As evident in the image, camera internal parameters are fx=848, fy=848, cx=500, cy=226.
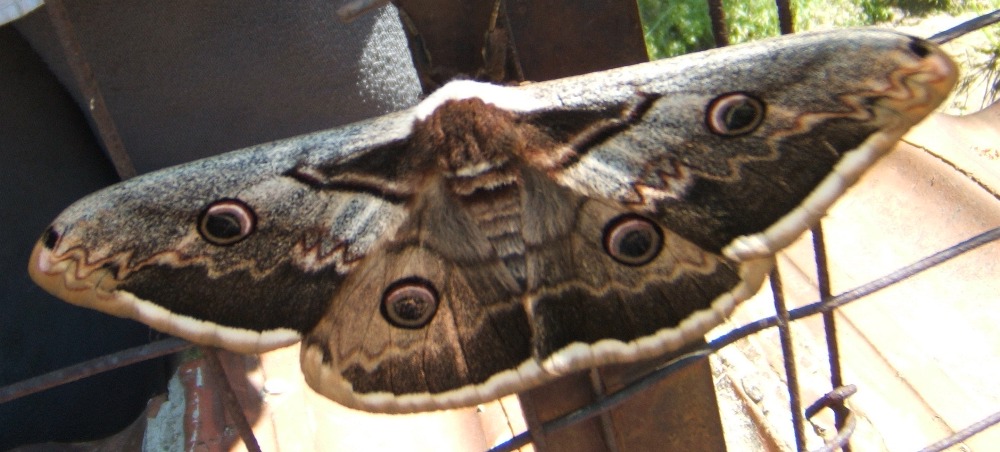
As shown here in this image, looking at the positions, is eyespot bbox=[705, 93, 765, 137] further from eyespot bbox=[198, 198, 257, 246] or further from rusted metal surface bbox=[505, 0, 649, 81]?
eyespot bbox=[198, 198, 257, 246]

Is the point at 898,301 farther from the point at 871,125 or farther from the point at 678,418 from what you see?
the point at 871,125

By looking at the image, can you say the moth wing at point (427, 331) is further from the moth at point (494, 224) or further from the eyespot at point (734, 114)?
the eyespot at point (734, 114)

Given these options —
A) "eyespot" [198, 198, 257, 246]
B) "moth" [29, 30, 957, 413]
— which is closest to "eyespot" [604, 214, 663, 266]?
"moth" [29, 30, 957, 413]

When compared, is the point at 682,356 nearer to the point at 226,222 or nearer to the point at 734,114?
the point at 734,114

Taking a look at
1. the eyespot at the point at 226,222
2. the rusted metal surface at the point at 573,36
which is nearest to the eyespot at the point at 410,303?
the eyespot at the point at 226,222

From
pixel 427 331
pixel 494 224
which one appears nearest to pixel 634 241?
pixel 494 224

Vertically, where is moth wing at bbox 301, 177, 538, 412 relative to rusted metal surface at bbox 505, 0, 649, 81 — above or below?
below

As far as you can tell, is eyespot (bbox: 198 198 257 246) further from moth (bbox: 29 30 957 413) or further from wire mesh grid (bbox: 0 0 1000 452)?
wire mesh grid (bbox: 0 0 1000 452)
